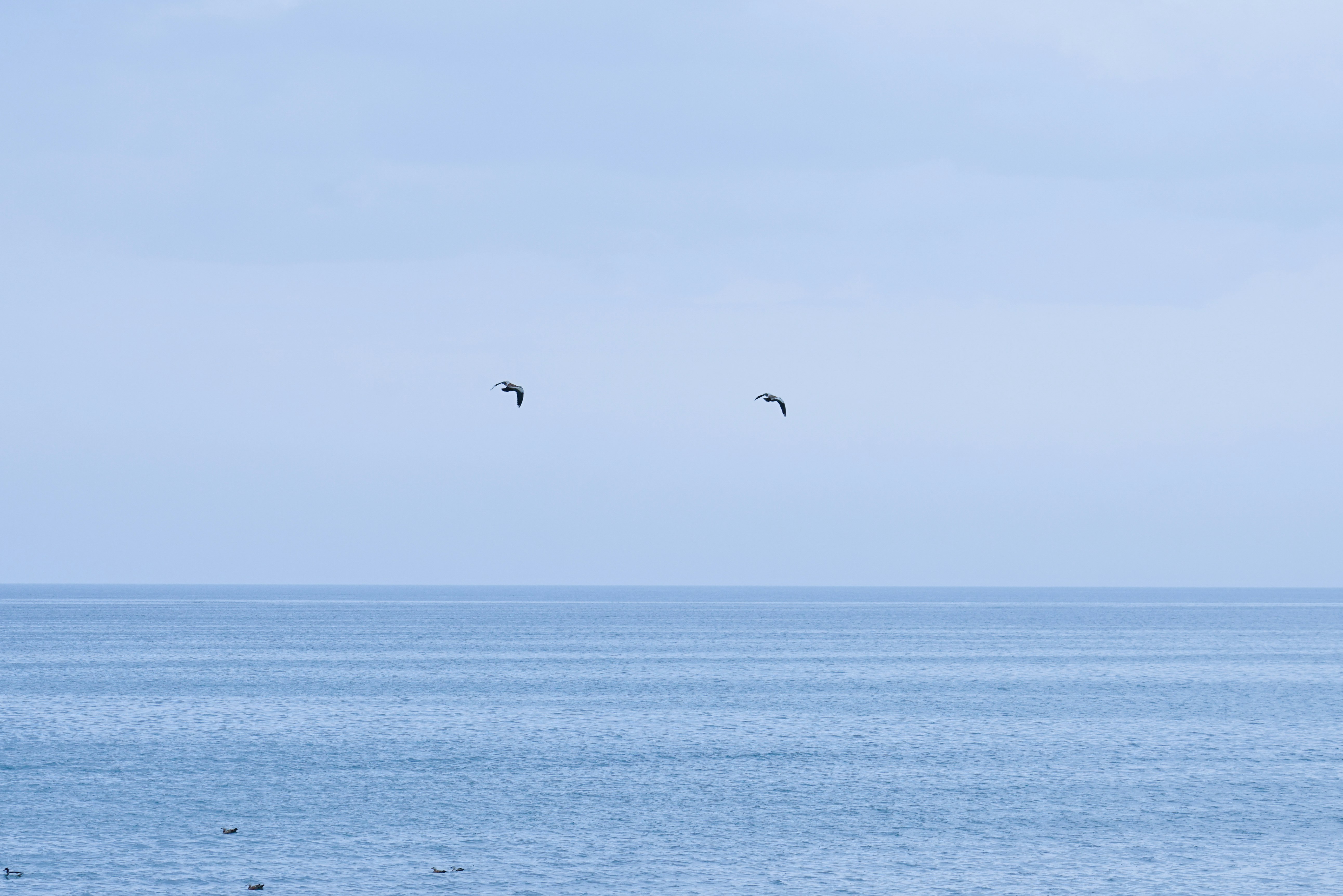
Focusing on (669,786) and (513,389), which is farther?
(669,786)

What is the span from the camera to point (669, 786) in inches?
2638

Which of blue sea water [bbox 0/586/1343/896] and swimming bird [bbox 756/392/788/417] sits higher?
swimming bird [bbox 756/392/788/417]

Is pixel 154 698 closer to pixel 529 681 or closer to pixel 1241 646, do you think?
pixel 529 681

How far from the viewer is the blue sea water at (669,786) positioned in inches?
1988

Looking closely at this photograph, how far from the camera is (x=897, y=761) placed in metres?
75.4

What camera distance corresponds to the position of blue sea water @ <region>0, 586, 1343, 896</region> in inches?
1988

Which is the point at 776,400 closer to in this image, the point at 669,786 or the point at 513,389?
the point at 513,389

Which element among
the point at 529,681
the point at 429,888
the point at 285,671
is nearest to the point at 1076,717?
the point at 529,681

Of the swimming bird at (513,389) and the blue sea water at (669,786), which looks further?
the blue sea water at (669,786)

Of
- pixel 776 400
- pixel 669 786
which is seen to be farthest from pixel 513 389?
pixel 669 786

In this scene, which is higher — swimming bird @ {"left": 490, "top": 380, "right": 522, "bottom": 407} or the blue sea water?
swimming bird @ {"left": 490, "top": 380, "right": 522, "bottom": 407}

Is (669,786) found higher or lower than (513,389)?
lower

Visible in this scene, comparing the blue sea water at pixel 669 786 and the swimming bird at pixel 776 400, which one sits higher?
the swimming bird at pixel 776 400

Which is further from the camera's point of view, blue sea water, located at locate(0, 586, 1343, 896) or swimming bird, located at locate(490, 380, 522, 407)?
blue sea water, located at locate(0, 586, 1343, 896)
